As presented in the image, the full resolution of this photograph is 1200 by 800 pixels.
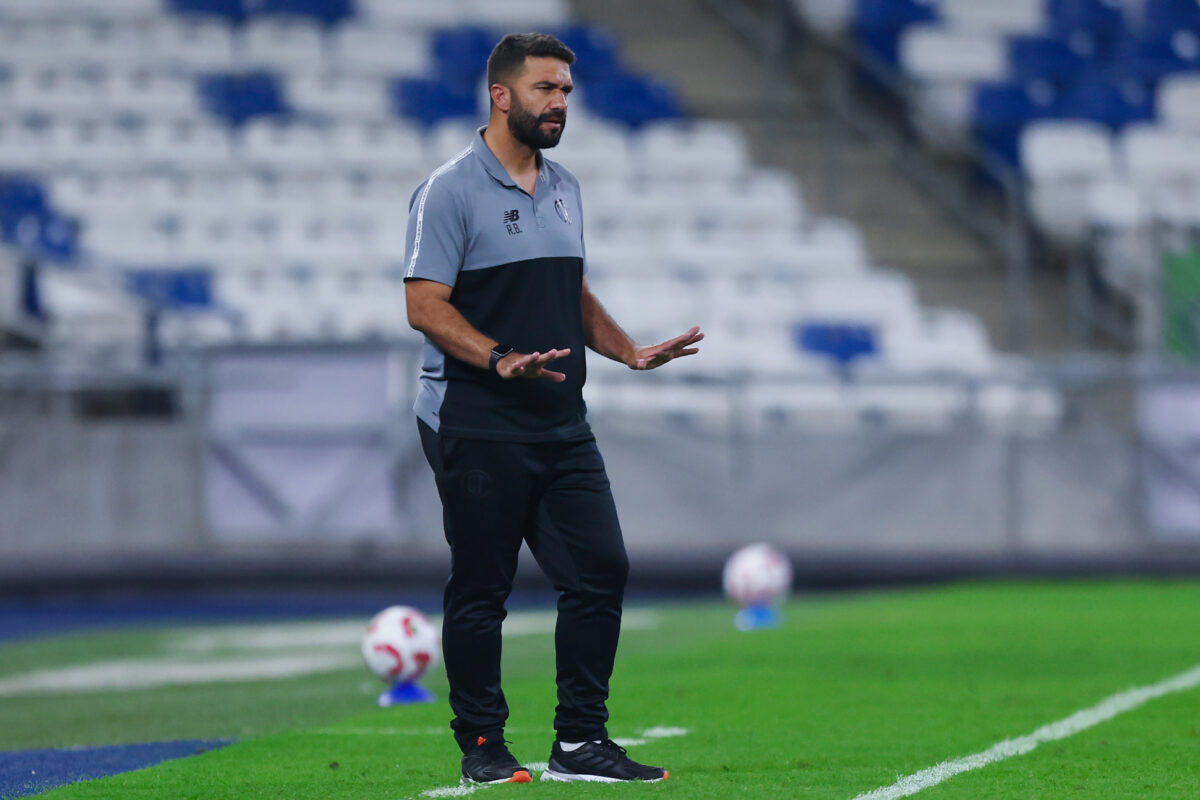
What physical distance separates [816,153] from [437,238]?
16988 millimetres

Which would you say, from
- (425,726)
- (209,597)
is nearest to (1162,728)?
(425,726)

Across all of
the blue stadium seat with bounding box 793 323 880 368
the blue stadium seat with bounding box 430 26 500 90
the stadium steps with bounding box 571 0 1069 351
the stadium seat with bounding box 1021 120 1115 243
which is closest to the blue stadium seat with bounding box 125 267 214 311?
the blue stadium seat with bounding box 430 26 500 90

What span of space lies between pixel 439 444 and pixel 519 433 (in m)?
0.24

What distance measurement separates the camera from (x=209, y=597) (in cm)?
1578

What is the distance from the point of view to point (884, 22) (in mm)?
21828

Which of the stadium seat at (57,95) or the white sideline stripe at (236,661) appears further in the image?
the stadium seat at (57,95)

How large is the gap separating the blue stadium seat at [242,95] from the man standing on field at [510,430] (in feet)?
51.3

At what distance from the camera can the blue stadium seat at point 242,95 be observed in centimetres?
2058

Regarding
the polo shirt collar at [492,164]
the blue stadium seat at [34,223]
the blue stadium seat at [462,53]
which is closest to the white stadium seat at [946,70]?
the blue stadium seat at [462,53]

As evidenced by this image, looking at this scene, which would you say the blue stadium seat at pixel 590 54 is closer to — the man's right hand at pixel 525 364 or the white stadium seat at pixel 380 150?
the white stadium seat at pixel 380 150

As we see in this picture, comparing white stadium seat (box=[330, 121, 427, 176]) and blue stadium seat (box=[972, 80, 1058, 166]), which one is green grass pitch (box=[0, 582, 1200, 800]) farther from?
blue stadium seat (box=[972, 80, 1058, 166])

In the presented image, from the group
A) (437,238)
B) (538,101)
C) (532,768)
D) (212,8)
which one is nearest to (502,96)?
(538,101)

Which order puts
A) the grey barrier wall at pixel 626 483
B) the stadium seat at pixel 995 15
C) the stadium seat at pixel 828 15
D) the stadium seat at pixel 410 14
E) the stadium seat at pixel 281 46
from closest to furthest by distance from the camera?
1. the grey barrier wall at pixel 626 483
2. the stadium seat at pixel 281 46
3. the stadium seat at pixel 410 14
4. the stadium seat at pixel 828 15
5. the stadium seat at pixel 995 15

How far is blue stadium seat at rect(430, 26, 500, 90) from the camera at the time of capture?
832 inches
